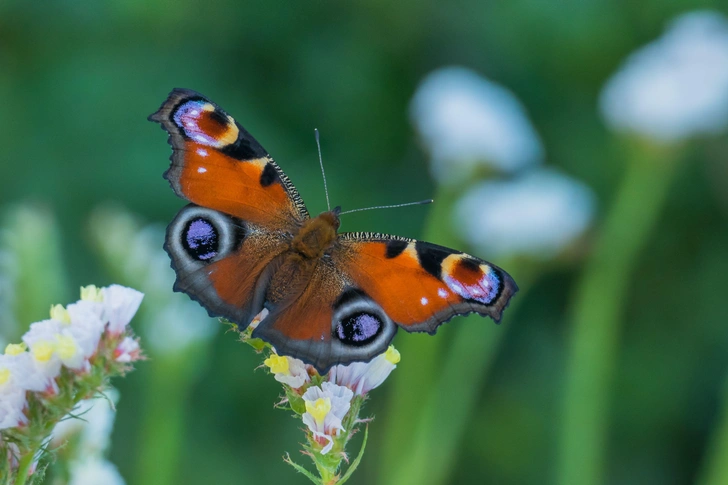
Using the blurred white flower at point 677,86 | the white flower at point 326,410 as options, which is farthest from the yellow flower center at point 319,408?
the blurred white flower at point 677,86

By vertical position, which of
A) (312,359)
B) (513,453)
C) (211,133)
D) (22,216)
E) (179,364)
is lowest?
(513,453)

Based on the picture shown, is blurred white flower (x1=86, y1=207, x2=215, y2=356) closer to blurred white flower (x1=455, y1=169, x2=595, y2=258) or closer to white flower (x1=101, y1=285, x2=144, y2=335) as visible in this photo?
white flower (x1=101, y1=285, x2=144, y2=335)

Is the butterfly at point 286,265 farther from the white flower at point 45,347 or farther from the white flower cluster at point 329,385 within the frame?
the white flower at point 45,347

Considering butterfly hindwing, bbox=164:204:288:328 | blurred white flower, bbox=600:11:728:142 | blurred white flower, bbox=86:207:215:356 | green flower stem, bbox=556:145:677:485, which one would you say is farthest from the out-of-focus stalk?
blurred white flower, bbox=600:11:728:142

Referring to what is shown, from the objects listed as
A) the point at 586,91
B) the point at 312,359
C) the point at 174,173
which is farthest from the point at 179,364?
the point at 586,91

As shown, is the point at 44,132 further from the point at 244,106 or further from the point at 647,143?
the point at 647,143
